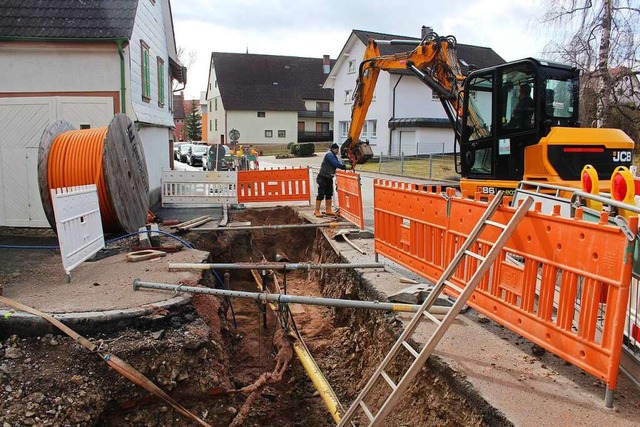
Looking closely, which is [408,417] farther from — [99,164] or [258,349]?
[99,164]

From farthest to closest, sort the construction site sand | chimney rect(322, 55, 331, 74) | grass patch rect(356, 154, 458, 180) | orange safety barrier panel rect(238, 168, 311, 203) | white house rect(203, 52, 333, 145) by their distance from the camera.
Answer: chimney rect(322, 55, 331, 74)
white house rect(203, 52, 333, 145)
grass patch rect(356, 154, 458, 180)
orange safety barrier panel rect(238, 168, 311, 203)
the construction site sand

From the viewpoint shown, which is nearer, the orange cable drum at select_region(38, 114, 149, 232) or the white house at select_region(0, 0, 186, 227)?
the orange cable drum at select_region(38, 114, 149, 232)

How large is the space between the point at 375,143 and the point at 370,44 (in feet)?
87.2

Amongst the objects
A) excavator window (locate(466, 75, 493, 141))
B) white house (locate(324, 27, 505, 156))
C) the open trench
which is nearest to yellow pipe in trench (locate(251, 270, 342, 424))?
the open trench

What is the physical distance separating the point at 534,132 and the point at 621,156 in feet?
4.92

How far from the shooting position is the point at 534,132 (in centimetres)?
823

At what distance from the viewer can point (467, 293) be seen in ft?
12.3

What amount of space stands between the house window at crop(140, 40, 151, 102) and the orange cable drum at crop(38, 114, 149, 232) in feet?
12.5

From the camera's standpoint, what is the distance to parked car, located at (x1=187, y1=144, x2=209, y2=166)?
3675cm

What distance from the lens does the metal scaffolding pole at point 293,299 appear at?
481 centimetres

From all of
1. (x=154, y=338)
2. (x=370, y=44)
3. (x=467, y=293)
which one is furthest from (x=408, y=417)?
(x=370, y=44)

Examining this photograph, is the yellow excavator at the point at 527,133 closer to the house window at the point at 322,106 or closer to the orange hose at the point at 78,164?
→ the orange hose at the point at 78,164

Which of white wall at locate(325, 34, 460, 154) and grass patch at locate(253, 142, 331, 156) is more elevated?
white wall at locate(325, 34, 460, 154)

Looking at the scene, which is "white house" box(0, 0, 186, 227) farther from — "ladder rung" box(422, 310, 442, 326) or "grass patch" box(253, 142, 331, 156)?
"grass patch" box(253, 142, 331, 156)
